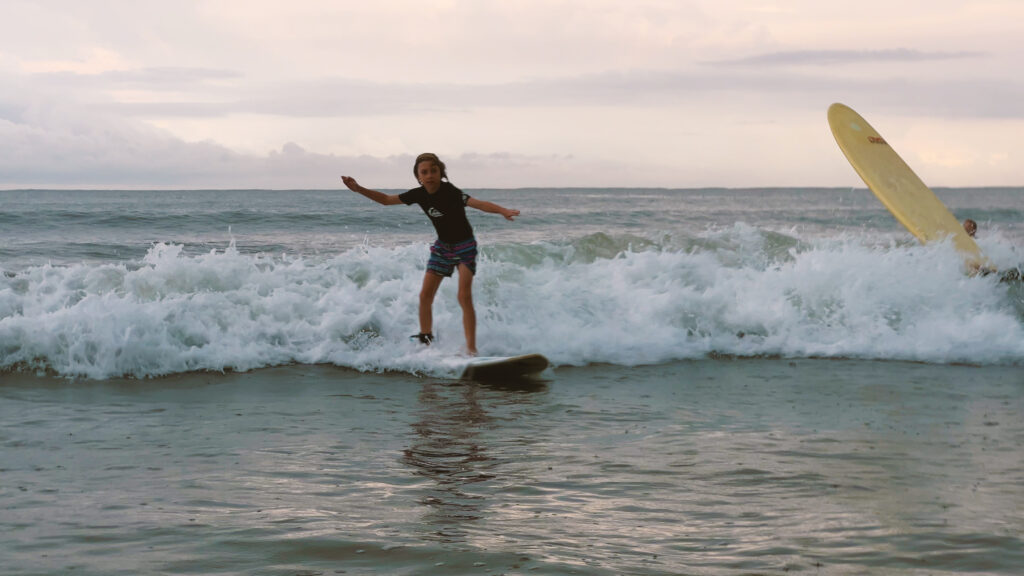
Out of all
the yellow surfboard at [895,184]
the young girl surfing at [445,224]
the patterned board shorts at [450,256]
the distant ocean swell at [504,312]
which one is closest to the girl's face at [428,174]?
the young girl surfing at [445,224]

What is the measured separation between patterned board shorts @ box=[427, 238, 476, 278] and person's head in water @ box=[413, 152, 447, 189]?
1.85 ft

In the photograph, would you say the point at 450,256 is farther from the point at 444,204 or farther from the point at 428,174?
the point at 428,174

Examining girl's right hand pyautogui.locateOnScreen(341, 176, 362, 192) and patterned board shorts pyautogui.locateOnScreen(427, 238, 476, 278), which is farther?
patterned board shorts pyautogui.locateOnScreen(427, 238, 476, 278)

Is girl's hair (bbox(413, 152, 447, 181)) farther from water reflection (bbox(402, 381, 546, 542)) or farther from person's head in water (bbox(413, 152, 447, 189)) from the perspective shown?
water reflection (bbox(402, 381, 546, 542))

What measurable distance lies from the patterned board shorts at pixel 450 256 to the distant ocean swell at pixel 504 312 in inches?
30.6

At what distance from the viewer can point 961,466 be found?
4.63 m

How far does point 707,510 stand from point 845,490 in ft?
2.55

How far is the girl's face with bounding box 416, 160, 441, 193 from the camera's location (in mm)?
7242

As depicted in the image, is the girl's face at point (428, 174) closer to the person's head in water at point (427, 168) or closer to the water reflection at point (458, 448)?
the person's head in water at point (427, 168)

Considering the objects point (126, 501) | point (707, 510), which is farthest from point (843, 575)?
point (126, 501)

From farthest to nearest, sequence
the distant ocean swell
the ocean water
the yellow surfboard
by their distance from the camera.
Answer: the yellow surfboard → the distant ocean swell → the ocean water

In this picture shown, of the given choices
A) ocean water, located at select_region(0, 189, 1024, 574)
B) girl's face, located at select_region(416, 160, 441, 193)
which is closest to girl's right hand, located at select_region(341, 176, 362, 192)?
girl's face, located at select_region(416, 160, 441, 193)

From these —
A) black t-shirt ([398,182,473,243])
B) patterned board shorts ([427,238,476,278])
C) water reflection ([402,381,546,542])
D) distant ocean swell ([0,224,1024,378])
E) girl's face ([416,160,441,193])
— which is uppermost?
girl's face ([416,160,441,193])

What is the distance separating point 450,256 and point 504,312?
1782 mm
